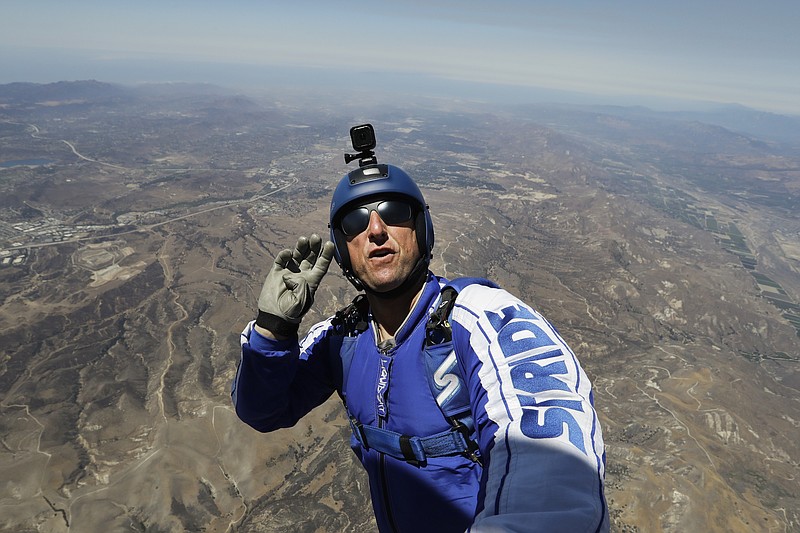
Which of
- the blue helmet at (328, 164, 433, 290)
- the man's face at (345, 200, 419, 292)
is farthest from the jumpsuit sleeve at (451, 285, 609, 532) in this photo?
the blue helmet at (328, 164, 433, 290)

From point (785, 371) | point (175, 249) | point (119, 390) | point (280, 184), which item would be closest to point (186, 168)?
point (280, 184)

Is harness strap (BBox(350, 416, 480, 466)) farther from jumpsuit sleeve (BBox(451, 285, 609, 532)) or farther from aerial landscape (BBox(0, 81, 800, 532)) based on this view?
aerial landscape (BBox(0, 81, 800, 532))

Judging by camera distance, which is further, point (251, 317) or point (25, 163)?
point (25, 163)

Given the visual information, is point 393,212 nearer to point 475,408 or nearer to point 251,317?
point 475,408

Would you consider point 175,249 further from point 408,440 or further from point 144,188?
point 408,440

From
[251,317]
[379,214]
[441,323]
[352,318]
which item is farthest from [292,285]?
[251,317]
